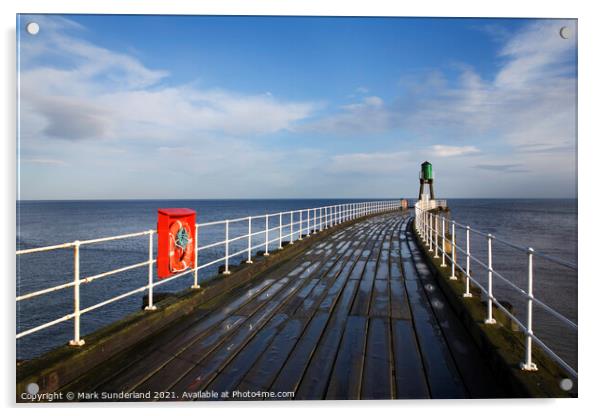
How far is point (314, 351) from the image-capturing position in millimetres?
2840

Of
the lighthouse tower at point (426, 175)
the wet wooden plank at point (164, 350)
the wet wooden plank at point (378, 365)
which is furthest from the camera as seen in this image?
the lighthouse tower at point (426, 175)

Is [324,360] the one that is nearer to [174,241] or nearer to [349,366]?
[349,366]

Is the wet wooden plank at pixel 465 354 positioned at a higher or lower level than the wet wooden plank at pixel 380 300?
lower

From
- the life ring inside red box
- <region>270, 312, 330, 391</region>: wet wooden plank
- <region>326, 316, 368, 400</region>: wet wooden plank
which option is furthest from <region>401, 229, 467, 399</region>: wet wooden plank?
the life ring inside red box

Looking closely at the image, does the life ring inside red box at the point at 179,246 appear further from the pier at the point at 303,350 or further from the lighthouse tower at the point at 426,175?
the lighthouse tower at the point at 426,175

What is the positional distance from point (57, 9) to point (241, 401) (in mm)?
3082

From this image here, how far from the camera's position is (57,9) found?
111 inches

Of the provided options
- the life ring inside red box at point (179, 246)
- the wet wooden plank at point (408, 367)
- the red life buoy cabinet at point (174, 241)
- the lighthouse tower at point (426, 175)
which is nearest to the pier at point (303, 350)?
the wet wooden plank at point (408, 367)

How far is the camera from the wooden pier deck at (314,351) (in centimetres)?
236

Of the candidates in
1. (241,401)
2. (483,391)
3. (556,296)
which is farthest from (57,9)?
(556,296)

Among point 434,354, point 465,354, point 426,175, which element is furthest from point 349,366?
point 426,175

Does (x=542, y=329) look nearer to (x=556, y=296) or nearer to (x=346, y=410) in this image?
(x=556, y=296)

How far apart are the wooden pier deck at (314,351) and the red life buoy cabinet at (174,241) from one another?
520 mm

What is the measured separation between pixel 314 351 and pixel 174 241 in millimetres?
1758
